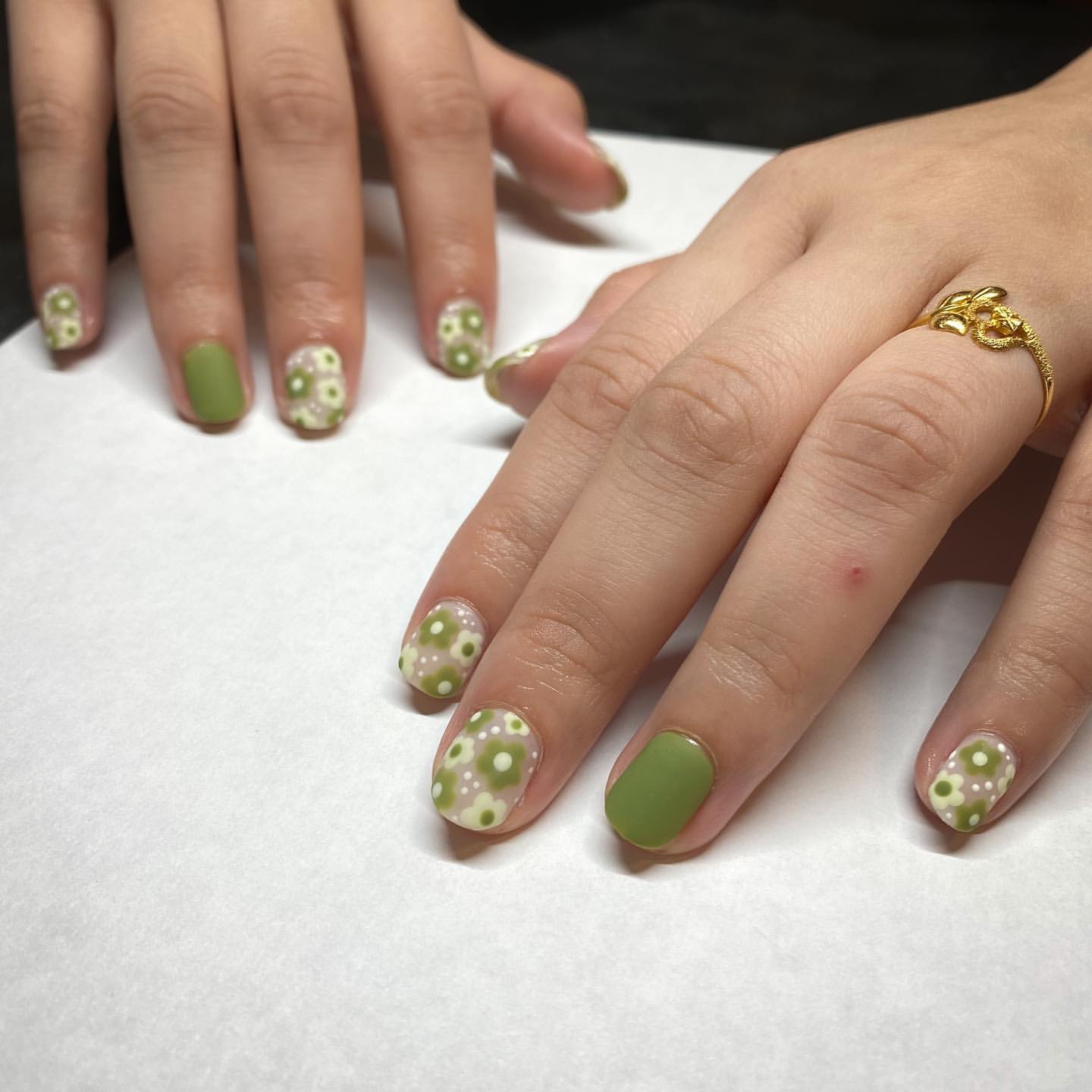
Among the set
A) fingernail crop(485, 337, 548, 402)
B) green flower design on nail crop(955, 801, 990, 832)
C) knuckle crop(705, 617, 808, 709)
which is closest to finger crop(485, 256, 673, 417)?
fingernail crop(485, 337, 548, 402)

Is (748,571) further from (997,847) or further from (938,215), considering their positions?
(938,215)

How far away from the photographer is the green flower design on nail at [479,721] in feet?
2.17

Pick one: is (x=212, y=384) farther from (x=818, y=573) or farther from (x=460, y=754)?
(x=818, y=573)

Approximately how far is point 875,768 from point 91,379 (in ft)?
2.50

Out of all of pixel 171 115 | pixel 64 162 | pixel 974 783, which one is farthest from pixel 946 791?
pixel 64 162

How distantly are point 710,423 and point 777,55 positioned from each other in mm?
1181

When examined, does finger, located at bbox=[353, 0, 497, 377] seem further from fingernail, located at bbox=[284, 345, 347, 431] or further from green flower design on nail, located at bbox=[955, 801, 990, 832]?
green flower design on nail, located at bbox=[955, 801, 990, 832]

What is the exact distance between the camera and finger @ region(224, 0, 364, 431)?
987 millimetres

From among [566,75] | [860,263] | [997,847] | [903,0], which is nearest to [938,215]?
[860,263]

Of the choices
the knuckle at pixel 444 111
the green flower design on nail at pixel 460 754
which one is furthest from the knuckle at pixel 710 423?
the knuckle at pixel 444 111

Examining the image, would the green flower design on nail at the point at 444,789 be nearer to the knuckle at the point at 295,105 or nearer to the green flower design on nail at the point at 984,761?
the green flower design on nail at the point at 984,761

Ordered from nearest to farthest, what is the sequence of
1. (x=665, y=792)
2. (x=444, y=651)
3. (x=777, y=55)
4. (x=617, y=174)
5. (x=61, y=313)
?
(x=665, y=792) < (x=444, y=651) < (x=61, y=313) < (x=617, y=174) < (x=777, y=55)

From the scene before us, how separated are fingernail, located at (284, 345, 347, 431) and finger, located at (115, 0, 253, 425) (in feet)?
0.15

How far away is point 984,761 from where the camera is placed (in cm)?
64
